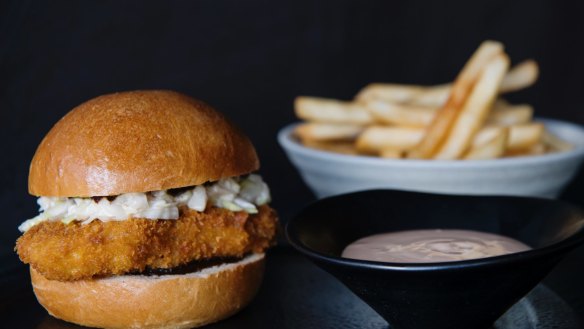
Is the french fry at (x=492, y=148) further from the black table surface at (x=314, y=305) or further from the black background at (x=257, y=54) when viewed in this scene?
the black background at (x=257, y=54)

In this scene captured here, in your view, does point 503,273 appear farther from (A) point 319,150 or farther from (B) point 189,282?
(A) point 319,150

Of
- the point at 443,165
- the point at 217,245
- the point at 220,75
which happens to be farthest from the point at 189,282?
the point at 220,75

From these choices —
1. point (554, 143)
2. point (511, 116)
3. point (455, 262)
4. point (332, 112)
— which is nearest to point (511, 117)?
point (511, 116)

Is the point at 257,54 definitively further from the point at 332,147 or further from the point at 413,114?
the point at 413,114

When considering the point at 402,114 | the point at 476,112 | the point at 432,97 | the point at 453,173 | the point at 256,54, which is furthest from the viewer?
the point at 256,54

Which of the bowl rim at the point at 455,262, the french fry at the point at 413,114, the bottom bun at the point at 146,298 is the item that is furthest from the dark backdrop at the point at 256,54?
the bowl rim at the point at 455,262

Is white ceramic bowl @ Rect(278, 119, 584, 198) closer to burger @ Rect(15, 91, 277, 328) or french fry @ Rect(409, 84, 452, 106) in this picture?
french fry @ Rect(409, 84, 452, 106)
